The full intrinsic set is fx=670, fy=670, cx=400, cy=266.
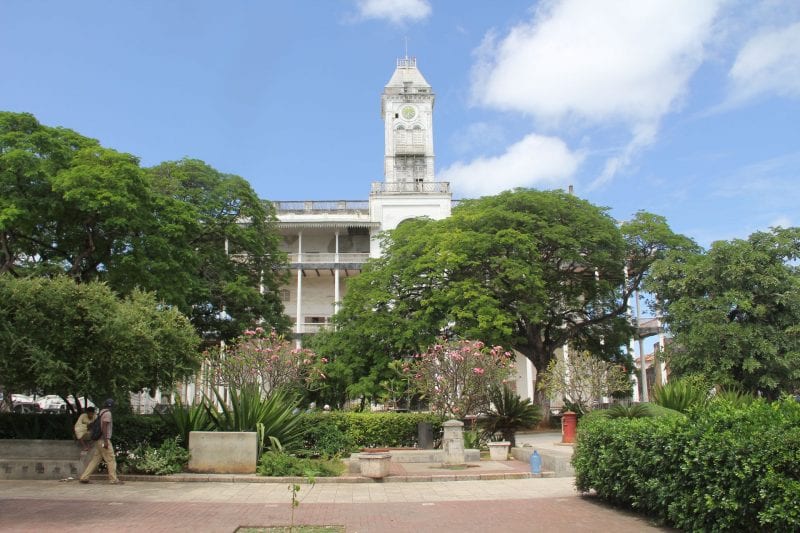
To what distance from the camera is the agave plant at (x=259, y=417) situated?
13570 millimetres

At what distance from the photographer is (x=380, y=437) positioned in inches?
670

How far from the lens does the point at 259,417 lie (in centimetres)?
1370

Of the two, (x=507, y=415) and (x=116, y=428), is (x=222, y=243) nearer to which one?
(x=507, y=415)

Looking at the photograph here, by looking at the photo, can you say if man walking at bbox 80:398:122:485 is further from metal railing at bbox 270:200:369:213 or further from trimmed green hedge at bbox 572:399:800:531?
metal railing at bbox 270:200:369:213

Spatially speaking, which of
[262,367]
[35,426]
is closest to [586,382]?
[262,367]

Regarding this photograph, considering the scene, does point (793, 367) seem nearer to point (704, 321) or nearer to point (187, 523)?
point (704, 321)

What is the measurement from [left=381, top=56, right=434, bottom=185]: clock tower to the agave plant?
34386mm

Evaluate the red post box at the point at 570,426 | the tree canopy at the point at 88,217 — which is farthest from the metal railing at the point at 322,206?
the red post box at the point at 570,426

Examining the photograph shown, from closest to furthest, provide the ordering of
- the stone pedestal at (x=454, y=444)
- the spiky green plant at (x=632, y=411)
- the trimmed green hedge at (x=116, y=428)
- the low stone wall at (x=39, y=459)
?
the low stone wall at (x=39, y=459)
the spiky green plant at (x=632, y=411)
the trimmed green hedge at (x=116, y=428)
the stone pedestal at (x=454, y=444)

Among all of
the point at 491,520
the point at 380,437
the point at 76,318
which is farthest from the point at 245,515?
the point at 380,437

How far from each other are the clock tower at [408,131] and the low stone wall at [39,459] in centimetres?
3640

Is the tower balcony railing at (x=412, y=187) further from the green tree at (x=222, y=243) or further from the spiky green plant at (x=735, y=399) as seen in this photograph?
the spiky green plant at (x=735, y=399)

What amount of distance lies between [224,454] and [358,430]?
470cm

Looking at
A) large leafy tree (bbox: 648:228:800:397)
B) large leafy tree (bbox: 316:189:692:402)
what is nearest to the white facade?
large leafy tree (bbox: 316:189:692:402)
